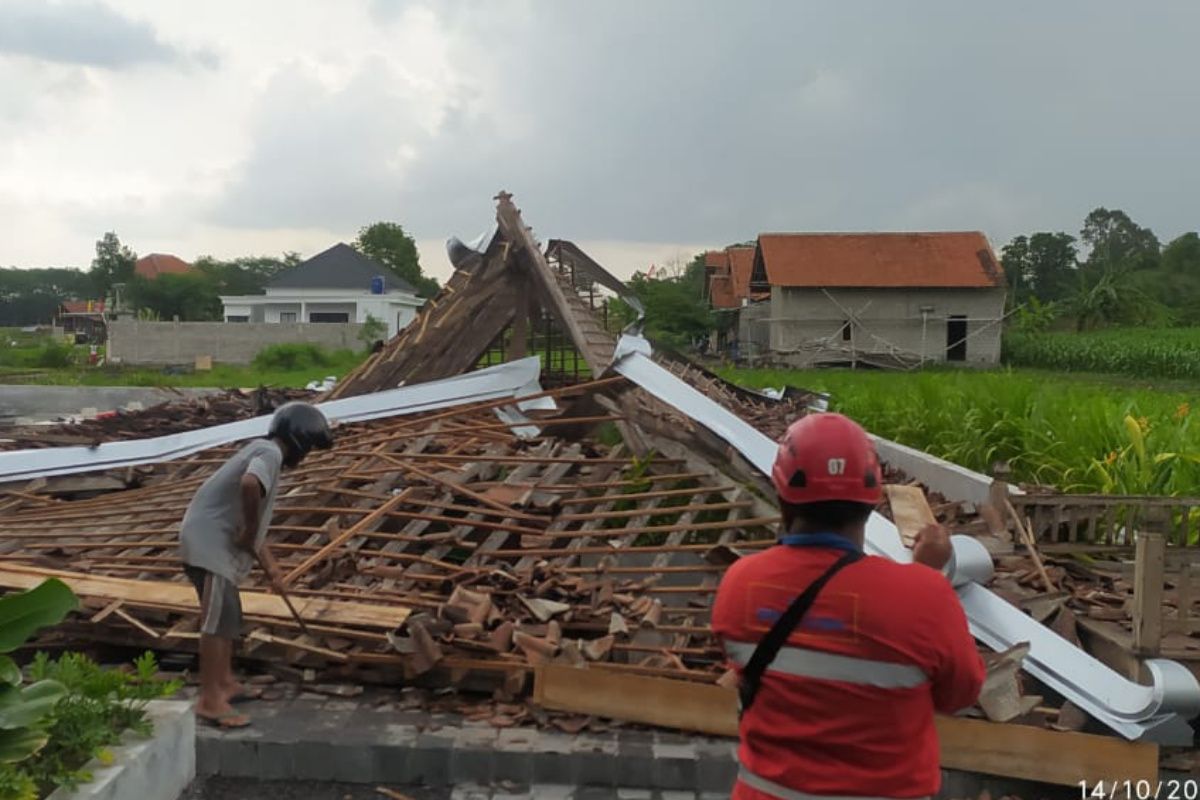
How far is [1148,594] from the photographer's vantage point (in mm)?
3559

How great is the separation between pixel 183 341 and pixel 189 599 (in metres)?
28.2

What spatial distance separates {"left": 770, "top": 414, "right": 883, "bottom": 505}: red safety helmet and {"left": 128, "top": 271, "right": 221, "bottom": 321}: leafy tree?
5527 cm

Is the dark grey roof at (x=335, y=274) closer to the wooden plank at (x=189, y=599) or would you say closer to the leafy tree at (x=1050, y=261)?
the leafy tree at (x=1050, y=261)

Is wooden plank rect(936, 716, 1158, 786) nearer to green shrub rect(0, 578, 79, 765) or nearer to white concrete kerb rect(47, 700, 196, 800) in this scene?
white concrete kerb rect(47, 700, 196, 800)

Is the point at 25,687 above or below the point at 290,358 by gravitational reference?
below

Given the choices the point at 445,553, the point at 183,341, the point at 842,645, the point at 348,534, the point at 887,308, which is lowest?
the point at 445,553

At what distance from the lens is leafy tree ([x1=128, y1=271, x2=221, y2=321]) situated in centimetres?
5228

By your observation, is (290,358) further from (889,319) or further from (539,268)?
(539,268)

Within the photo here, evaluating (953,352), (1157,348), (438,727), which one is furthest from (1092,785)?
(953,352)

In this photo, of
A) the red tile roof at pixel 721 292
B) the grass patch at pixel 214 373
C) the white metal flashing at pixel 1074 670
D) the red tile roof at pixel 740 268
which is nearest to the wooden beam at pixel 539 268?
the white metal flashing at pixel 1074 670

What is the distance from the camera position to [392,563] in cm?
529

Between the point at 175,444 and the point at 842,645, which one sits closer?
the point at 842,645

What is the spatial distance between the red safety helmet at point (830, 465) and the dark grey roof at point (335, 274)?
146ft
